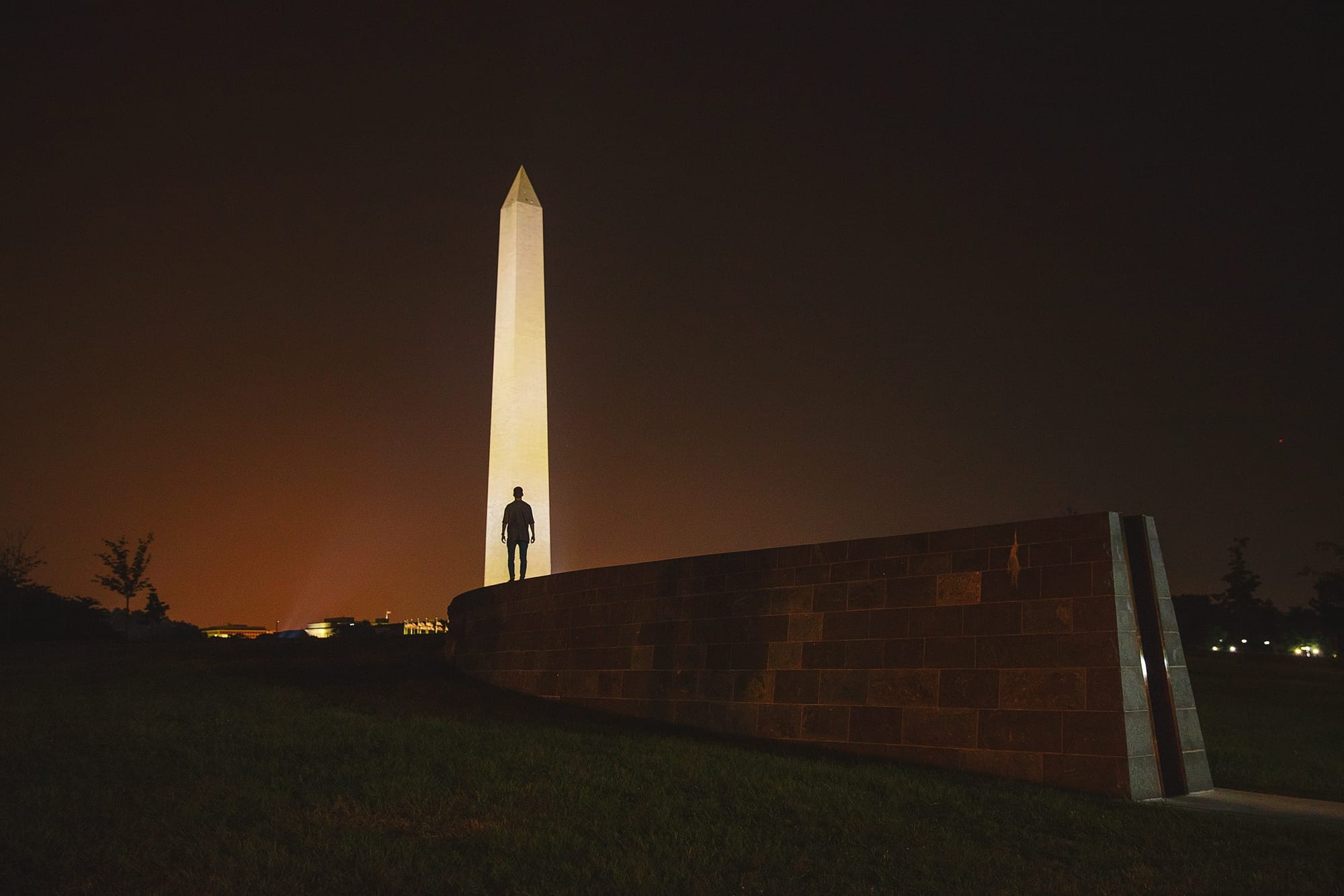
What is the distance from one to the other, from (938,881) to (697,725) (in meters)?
6.59

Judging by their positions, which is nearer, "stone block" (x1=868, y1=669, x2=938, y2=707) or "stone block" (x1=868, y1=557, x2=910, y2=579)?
"stone block" (x1=868, y1=669, x2=938, y2=707)

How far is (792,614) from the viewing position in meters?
12.5

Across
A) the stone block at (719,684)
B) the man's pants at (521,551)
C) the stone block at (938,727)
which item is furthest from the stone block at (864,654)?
the man's pants at (521,551)

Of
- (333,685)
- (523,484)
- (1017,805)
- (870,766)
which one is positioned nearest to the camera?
(1017,805)

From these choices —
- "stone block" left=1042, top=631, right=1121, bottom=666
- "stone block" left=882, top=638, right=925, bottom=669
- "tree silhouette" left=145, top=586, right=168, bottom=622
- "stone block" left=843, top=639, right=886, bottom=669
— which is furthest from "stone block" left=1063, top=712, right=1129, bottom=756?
"tree silhouette" left=145, top=586, right=168, bottom=622

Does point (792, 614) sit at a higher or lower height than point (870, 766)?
higher

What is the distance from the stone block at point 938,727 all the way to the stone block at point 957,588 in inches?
42.2

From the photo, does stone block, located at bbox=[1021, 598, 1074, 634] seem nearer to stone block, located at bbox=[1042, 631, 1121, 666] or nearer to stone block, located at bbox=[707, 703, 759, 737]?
stone block, located at bbox=[1042, 631, 1121, 666]

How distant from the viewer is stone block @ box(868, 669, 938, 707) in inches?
428

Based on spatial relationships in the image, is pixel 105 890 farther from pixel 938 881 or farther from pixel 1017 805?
pixel 1017 805

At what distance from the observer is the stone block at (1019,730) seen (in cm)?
980

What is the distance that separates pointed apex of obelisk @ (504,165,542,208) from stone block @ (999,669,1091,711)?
73.0ft

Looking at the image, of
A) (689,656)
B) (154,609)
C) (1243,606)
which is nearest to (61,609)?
(154,609)

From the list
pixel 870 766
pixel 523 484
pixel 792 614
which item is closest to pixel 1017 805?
pixel 870 766
